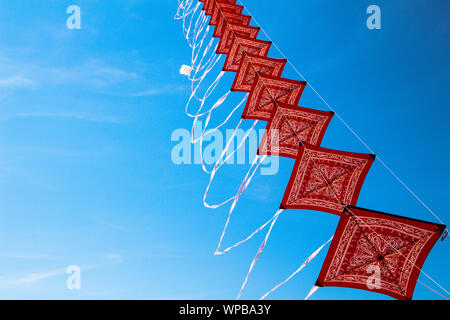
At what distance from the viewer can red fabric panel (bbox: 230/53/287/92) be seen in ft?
56.6

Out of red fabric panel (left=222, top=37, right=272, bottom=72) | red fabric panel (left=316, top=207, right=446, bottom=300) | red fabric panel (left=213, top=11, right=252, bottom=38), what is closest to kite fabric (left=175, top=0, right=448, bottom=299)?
red fabric panel (left=316, top=207, right=446, bottom=300)

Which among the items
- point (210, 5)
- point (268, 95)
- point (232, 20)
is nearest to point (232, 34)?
point (232, 20)

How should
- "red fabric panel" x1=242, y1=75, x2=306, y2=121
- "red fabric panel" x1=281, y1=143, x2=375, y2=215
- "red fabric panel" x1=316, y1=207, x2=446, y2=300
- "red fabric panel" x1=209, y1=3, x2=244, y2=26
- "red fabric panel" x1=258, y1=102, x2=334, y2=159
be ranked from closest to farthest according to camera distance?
1. "red fabric panel" x1=316, y1=207, x2=446, y2=300
2. "red fabric panel" x1=281, y1=143, x2=375, y2=215
3. "red fabric panel" x1=258, y1=102, x2=334, y2=159
4. "red fabric panel" x1=242, y1=75, x2=306, y2=121
5. "red fabric panel" x1=209, y1=3, x2=244, y2=26

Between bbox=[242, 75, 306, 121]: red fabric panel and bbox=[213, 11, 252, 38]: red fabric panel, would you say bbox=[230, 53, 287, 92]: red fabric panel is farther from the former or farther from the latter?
bbox=[213, 11, 252, 38]: red fabric panel

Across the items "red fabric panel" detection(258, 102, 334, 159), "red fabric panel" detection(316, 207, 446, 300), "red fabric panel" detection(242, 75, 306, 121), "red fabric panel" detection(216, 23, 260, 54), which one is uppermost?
"red fabric panel" detection(216, 23, 260, 54)

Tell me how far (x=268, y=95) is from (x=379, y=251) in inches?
387

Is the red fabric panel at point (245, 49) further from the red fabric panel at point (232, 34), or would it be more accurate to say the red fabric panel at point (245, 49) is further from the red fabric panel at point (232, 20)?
the red fabric panel at point (232, 20)

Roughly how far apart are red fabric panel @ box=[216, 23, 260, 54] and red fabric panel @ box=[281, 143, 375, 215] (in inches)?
562

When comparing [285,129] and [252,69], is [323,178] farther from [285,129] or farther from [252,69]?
[252,69]

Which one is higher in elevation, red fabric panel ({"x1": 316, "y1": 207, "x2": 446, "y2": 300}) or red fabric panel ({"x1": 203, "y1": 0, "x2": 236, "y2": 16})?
red fabric panel ({"x1": 203, "y1": 0, "x2": 236, "y2": 16})
